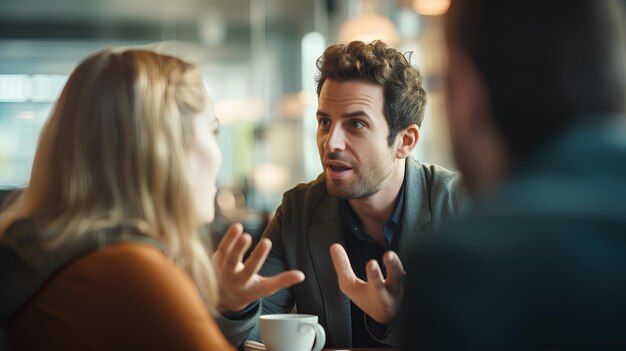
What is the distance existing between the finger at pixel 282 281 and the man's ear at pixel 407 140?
1.11m

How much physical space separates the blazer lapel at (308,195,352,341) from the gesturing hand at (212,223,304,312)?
1.55ft

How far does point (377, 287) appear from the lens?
1734mm

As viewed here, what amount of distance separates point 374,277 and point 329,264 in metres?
0.64

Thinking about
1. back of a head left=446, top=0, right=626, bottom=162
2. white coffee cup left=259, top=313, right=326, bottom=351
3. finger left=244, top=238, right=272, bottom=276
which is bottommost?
white coffee cup left=259, top=313, right=326, bottom=351

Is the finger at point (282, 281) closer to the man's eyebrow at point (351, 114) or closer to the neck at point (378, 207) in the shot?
the neck at point (378, 207)

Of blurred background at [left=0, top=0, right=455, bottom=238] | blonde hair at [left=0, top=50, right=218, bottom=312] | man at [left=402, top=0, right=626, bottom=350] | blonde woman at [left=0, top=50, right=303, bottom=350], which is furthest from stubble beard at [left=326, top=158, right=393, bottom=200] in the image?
blurred background at [left=0, top=0, right=455, bottom=238]

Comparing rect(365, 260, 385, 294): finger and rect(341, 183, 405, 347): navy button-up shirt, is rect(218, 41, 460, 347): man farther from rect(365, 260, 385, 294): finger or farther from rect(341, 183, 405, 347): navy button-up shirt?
rect(365, 260, 385, 294): finger

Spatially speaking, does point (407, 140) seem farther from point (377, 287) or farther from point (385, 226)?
point (377, 287)

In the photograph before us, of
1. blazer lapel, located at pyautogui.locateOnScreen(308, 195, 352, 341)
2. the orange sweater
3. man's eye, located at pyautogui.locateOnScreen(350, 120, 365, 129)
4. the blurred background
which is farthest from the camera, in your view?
the blurred background

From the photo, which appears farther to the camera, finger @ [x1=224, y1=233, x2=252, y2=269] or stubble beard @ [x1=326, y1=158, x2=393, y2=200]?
stubble beard @ [x1=326, y1=158, x2=393, y2=200]

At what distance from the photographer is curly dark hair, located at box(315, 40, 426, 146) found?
2.65 metres

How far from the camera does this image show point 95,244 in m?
1.21

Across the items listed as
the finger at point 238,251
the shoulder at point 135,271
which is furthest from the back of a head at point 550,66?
the finger at point 238,251

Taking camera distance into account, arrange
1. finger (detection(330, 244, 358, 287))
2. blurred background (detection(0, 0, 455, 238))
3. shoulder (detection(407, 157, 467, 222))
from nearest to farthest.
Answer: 1. finger (detection(330, 244, 358, 287))
2. shoulder (detection(407, 157, 467, 222))
3. blurred background (detection(0, 0, 455, 238))
